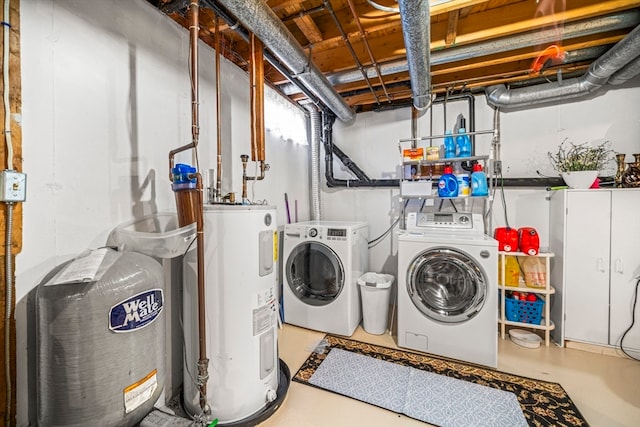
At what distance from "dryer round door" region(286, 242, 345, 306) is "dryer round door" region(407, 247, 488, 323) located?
730mm

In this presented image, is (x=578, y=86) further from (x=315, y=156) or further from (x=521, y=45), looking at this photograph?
(x=315, y=156)

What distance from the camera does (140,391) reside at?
3.47 ft

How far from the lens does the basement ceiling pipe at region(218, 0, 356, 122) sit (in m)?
1.43

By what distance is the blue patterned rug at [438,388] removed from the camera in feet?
5.22

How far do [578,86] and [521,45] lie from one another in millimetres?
1018

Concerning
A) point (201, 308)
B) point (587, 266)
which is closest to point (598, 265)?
point (587, 266)

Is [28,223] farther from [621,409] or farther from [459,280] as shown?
[621,409]

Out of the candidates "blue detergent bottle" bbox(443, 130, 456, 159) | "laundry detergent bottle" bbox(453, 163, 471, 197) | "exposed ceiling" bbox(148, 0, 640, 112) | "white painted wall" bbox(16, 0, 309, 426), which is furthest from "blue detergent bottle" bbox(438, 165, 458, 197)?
"white painted wall" bbox(16, 0, 309, 426)

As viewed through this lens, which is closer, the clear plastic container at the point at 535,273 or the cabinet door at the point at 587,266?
the cabinet door at the point at 587,266

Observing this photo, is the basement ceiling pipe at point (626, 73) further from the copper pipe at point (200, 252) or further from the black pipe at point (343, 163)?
the copper pipe at point (200, 252)

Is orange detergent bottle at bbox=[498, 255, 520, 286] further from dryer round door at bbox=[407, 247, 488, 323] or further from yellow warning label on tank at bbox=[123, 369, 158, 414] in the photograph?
yellow warning label on tank at bbox=[123, 369, 158, 414]

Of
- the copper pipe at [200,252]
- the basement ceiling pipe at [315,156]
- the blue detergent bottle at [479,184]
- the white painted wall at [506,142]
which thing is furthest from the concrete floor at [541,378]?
the basement ceiling pipe at [315,156]

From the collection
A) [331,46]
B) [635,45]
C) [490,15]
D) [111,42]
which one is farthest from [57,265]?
[635,45]

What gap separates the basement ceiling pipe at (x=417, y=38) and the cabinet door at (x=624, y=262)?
1.85 m
